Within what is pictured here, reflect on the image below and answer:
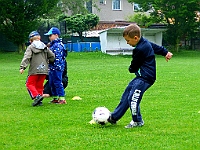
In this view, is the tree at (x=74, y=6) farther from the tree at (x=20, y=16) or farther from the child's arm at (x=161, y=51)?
the child's arm at (x=161, y=51)

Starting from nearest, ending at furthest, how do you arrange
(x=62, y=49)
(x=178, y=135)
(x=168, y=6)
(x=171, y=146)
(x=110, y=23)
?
(x=171, y=146), (x=178, y=135), (x=62, y=49), (x=168, y=6), (x=110, y=23)

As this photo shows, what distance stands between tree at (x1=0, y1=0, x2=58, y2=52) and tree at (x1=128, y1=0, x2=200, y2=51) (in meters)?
9.63

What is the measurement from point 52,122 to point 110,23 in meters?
46.9

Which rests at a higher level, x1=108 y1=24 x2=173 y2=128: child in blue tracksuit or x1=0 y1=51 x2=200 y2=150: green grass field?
x1=108 y1=24 x2=173 y2=128: child in blue tracksuit

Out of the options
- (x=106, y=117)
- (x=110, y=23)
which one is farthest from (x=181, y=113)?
(x=110, y=23)

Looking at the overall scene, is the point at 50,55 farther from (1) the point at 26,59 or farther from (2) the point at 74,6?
(2) the point at 74,6

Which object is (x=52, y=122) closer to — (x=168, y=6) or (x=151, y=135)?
(x=151, y=135)

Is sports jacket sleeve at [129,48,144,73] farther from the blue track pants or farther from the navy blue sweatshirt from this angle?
the blue track pants

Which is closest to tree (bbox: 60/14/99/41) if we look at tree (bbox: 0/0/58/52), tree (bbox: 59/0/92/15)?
tree (bbox: 0/0/58/52)

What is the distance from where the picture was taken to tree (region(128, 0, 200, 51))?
3659cm

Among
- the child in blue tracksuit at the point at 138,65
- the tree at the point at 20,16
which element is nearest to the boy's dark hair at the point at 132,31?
the child in blue tracksuit at the point at 138,65

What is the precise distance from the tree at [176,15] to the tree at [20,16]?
31.6ft

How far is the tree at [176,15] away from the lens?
1441 inches

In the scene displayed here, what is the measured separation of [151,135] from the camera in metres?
6.50
